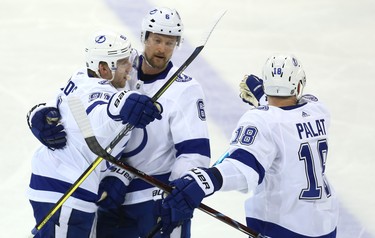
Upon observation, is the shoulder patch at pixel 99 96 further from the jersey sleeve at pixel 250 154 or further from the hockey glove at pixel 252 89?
the hockey glove at pixel 252 89

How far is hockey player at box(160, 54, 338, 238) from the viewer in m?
3.62

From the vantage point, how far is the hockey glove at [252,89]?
4391mm

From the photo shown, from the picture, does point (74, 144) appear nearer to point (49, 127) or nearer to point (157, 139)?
point (49, 127)

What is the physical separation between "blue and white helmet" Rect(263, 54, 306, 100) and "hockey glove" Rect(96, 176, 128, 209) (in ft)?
2.60

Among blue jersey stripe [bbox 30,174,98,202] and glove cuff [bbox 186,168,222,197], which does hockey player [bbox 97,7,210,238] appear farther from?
glove cuff [bbox 186,168,222,197]

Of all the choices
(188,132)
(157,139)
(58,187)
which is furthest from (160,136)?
(58,187)

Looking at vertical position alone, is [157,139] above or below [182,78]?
below

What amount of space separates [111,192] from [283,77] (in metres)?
0.91

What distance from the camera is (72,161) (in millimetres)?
4074

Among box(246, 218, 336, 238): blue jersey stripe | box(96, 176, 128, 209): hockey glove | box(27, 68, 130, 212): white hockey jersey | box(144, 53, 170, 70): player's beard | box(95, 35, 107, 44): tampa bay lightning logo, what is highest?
box(95, 35, 107, 44): tampa bay lightning logo

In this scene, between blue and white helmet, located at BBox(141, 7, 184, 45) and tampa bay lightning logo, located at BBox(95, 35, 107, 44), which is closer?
tampa bay lightning logo, located at BBox(95, 35, 107, 44)

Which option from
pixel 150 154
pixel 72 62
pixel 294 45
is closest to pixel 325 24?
pixel 294 45

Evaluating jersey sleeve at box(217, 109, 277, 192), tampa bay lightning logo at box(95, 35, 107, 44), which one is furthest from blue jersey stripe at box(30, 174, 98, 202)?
jersey sleeve at box(217, 109, 277, 192)

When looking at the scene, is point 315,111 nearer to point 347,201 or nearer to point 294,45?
point 347,201
